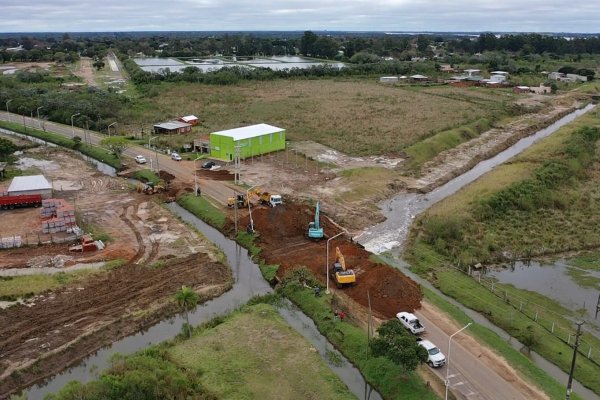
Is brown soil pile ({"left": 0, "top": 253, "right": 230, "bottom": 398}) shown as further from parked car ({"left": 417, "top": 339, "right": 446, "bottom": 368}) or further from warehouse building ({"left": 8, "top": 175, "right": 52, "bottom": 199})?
warehouse building ({"left": 8, "top": 175, "right": 52, "bottom": 199})

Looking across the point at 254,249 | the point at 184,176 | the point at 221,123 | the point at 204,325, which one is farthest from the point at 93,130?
the point at 204,325

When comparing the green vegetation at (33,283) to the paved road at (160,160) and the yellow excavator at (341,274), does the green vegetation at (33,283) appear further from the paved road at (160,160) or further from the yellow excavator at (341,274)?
the paved road at (160,160)

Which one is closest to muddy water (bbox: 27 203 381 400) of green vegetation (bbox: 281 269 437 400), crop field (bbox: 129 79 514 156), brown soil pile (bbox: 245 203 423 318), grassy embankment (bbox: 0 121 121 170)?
green vegetation (bbox: 281 269 437 400)

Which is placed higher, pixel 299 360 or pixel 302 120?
pixel 302 120

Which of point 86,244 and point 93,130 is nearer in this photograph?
point 86,244

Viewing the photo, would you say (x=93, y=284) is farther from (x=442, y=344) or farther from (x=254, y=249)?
(x=442, y=344)

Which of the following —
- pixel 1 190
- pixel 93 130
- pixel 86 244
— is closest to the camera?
pixel 86 244

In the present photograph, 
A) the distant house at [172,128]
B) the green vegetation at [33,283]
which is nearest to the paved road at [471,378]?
the green vegetation at [33,283]
